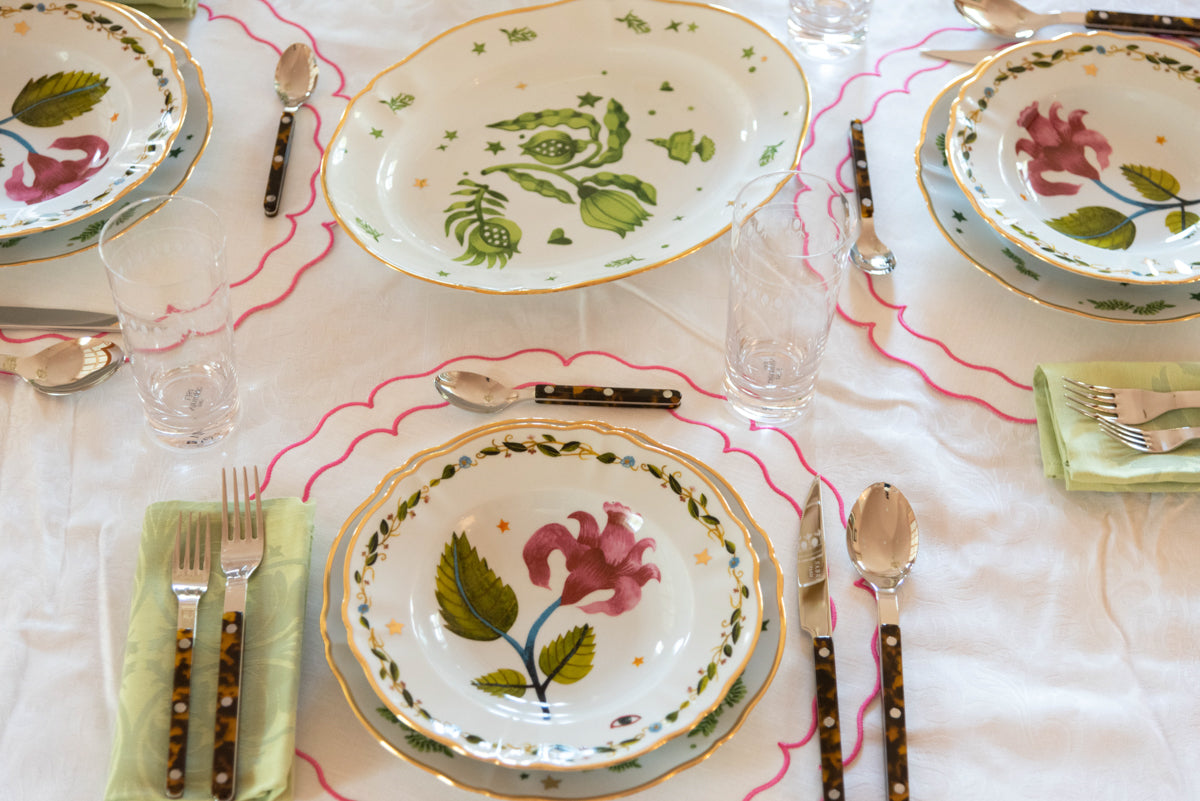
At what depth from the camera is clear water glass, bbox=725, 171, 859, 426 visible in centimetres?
92

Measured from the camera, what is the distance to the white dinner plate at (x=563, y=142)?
111 centimetres

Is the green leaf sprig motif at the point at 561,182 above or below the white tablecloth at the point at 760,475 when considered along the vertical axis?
above

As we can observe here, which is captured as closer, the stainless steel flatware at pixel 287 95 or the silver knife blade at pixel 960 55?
the stainless steel flatware at pixel 287 95

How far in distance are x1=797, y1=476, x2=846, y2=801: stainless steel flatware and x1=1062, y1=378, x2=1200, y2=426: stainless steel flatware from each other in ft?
0.92

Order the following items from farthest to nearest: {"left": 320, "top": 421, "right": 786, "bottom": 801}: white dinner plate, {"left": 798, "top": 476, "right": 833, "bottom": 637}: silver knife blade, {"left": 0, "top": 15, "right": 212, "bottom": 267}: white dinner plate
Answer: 1. {"left": 0, "top": 15, "right": 212, "bottom": 267}: white dinner plate
2. {"left": 798, "top": 476, "right": 833, "bottom": 637}: silver knife blade
3. {"left": 320, "top": 421, "right": 786, "bottom": 801}: white dinner plate

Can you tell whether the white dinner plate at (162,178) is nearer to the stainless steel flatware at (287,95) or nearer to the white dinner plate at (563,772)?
the stainless steel flatware at (287,95)

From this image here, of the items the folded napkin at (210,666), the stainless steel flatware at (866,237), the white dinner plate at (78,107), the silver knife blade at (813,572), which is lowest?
the folded napkin at (210,666)

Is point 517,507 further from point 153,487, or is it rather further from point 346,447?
point 153,487

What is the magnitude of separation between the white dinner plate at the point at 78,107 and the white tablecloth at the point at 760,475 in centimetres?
7

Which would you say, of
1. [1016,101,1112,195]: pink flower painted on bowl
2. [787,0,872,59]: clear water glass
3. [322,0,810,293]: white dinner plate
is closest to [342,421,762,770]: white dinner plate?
[322,0,810,293]: white dinner plate

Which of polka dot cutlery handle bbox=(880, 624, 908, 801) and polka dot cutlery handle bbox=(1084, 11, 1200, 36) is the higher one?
polka dot cutlery handle bbox=(1084, 11, 1200, 36)

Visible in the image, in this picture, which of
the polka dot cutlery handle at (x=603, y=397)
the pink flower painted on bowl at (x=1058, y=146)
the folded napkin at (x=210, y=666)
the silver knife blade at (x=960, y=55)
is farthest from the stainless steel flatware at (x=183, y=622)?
the silver knife blade at (x=960, y=55)

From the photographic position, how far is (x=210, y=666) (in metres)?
0.81

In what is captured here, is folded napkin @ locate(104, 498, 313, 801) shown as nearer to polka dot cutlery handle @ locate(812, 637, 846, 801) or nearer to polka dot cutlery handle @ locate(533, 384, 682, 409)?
polka dot cutlery handle @ locate(533, 384, 682, 409)
